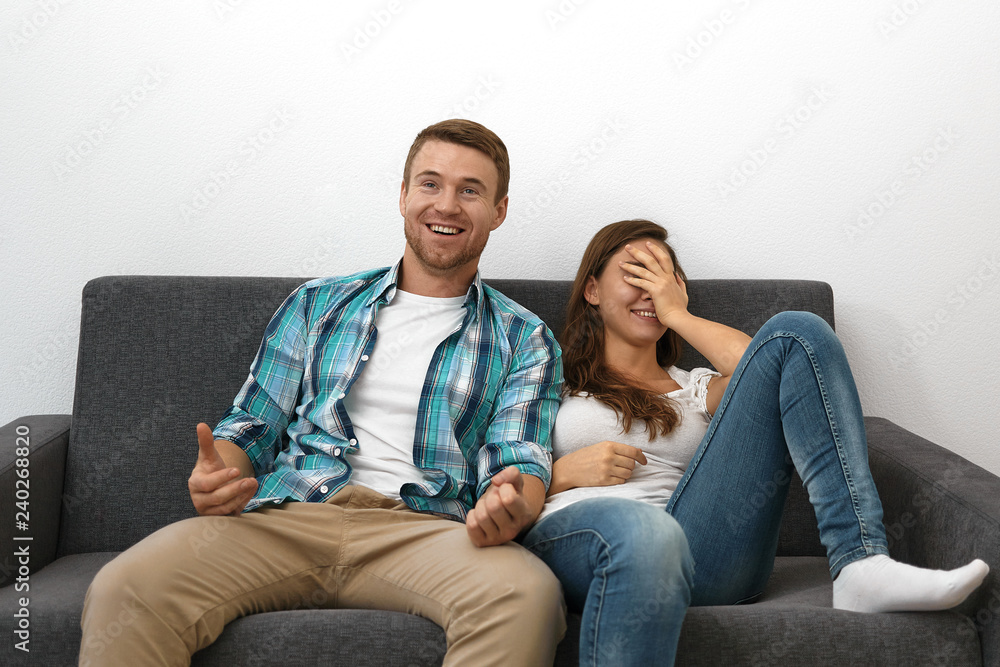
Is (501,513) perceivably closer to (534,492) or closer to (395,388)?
(534,492)

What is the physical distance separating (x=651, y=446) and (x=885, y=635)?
1.65 feet

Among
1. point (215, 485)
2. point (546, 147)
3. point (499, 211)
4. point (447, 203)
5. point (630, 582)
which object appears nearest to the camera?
point (630, 582)

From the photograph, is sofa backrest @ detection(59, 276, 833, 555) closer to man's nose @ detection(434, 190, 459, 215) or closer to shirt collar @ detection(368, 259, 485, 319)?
shirt collar @ detection(368, 259, 485, 319)

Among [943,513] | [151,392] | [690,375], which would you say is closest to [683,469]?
[690,375]

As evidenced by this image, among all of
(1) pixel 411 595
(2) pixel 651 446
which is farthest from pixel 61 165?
(2) pixel 651 446

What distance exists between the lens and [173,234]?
183 cm

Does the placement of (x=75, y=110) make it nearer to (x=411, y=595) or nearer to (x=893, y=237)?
(x=411, y=595)

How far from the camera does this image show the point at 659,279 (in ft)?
5.24

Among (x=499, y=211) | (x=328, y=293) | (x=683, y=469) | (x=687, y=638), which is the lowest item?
(x=687, y=638)

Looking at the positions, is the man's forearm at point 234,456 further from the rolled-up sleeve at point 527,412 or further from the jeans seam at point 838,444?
the jeans seam at point 838,444

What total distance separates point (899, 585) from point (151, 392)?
55.7 inches

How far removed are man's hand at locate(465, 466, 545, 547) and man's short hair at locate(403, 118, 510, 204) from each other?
2.17ft

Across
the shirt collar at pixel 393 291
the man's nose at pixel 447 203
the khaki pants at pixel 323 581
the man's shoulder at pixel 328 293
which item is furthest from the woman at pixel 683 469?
the man's shoulder at pixel 328 293

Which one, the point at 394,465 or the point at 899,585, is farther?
the point at 394,465
